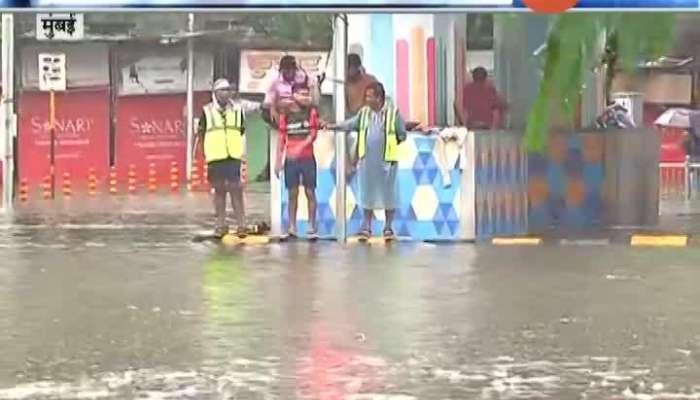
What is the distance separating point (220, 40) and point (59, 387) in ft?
76.3

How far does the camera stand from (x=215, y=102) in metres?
17.6

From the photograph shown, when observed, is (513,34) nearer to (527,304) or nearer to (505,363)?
(527,304)

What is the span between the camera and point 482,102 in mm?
18578

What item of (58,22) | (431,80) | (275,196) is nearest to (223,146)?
(275,196)

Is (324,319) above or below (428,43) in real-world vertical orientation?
below

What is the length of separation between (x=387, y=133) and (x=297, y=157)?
1059 millimetres

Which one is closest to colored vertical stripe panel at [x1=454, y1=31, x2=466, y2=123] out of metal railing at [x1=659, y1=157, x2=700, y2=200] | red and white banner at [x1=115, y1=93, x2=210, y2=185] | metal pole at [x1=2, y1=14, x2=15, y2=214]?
metal railing at [x1=659, y1=157, x2=700, y2=200]

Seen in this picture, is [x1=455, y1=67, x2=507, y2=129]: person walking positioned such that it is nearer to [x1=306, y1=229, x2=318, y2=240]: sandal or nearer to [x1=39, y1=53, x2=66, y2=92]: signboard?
[x1=306, y1=229, x2=318, y2=240]: sandal

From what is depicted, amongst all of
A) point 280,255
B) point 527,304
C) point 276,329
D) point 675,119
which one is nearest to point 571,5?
point 276,329

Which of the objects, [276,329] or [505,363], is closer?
[505,363]

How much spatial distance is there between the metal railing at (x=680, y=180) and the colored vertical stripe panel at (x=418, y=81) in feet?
24.0

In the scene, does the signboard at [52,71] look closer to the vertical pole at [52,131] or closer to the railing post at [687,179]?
the vertical pole at [52,131]

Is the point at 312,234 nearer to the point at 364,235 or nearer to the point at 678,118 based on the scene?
the point at 364,235

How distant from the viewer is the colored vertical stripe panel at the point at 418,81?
707 inches
